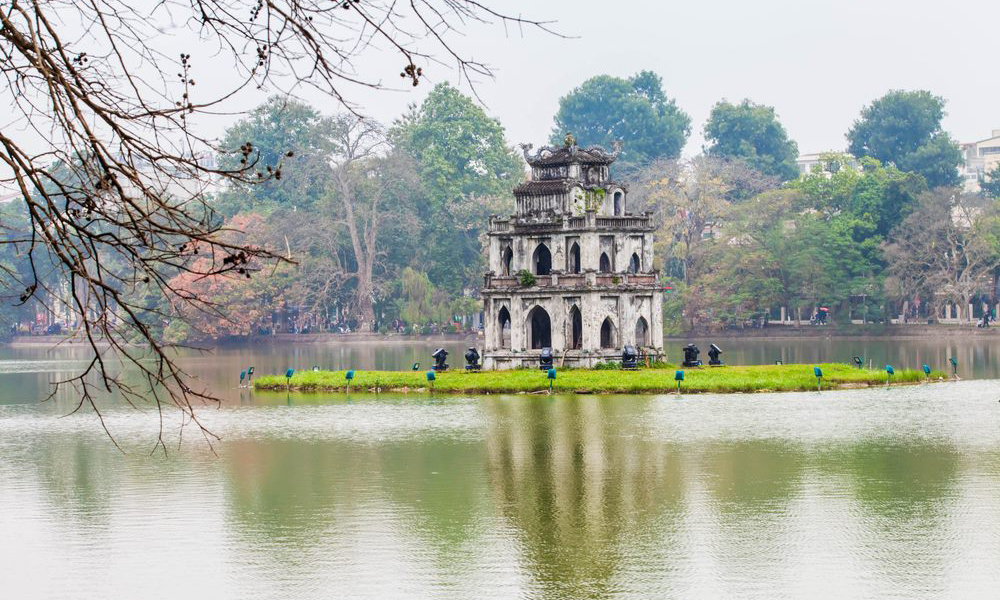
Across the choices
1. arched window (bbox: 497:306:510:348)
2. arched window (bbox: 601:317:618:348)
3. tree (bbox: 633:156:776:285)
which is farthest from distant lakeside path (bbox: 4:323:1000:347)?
arched window (bbox: 601:317:618:348)

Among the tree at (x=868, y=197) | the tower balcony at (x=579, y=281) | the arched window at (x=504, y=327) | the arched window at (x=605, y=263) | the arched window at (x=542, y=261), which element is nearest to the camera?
the tower balcony at (x=579, y=281)

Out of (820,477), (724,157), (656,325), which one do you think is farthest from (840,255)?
(820,477)

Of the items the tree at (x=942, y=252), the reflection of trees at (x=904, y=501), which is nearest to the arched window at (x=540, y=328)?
the reflection of trees at (x=904, y=501)

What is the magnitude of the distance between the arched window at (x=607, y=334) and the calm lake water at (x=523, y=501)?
1104 centimetres

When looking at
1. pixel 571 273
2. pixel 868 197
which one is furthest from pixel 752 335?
pixel 571 273

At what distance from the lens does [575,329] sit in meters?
60.3

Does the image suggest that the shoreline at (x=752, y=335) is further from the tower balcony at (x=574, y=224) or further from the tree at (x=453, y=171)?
the tower balcony at (x=574, y=224)

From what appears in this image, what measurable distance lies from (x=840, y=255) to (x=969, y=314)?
46.4 feet

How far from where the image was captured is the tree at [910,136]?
126 metres

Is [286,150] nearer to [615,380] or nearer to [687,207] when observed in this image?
[687,207]

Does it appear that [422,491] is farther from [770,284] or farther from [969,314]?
[969,314]

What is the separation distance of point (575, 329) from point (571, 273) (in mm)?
2514

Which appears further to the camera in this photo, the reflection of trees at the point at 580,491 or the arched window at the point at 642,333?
the arched window at the point at 642,333

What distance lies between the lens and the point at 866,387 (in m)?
53.3
